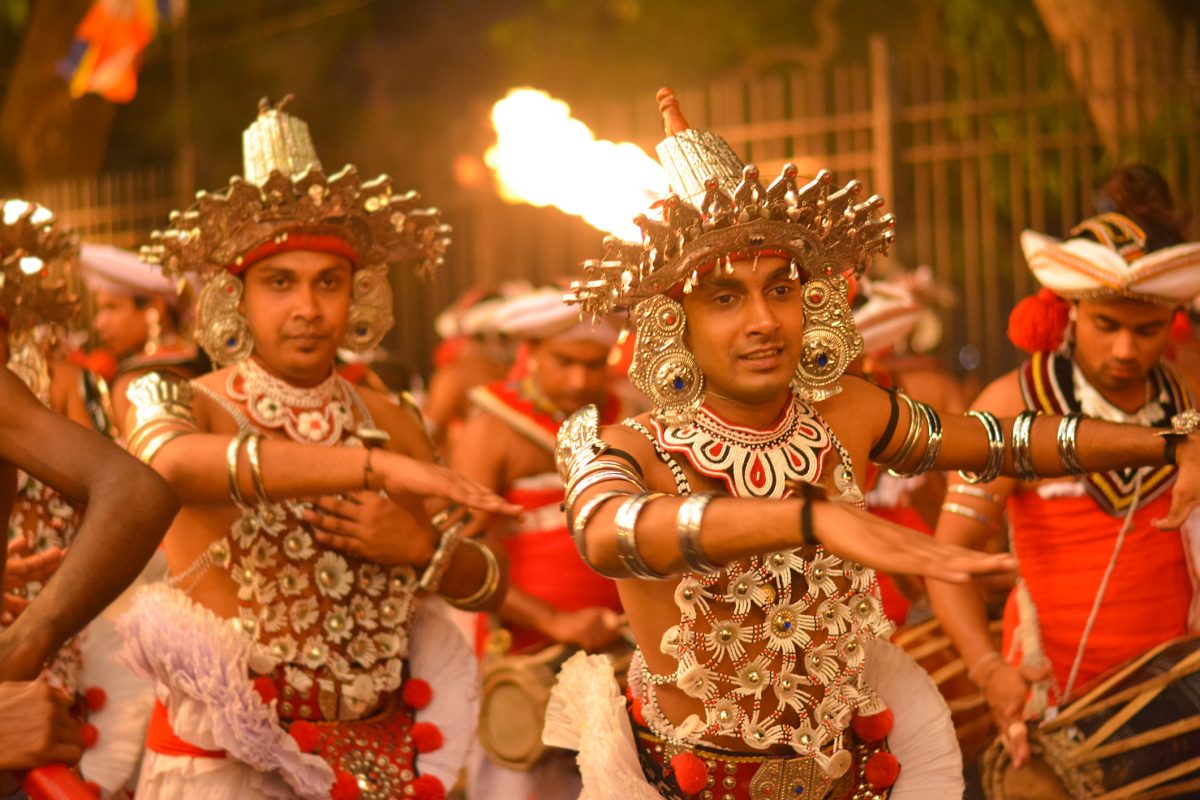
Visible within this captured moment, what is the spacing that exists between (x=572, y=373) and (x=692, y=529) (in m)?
3.83

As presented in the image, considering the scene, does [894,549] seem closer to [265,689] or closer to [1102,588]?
[265,689]

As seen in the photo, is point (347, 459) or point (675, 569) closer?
point (675, 569)

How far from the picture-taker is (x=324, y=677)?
4.40 metres

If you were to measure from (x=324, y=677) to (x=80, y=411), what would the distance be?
1.72 meters

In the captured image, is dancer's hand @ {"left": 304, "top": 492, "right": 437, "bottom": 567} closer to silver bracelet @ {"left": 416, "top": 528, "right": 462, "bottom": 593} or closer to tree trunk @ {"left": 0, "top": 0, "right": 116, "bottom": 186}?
silver bracelet @ {"left": 416, "top": 528, "right": 462, "bottom": 593}

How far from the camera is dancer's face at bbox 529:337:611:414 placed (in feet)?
22.3

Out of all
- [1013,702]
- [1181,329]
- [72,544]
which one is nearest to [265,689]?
[72,544]

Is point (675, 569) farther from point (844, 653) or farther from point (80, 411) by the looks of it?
point (80, 411)

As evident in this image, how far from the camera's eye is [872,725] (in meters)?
3.73

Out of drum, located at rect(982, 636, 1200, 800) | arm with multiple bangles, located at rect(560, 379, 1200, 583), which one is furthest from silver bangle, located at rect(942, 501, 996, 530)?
arm with multiple bangles, located at rect(560, 379, 1200, 583)

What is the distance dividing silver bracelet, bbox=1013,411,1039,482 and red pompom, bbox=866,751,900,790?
762 millimetres

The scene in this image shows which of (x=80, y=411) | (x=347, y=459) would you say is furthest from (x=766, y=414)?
(x=80, y=411)

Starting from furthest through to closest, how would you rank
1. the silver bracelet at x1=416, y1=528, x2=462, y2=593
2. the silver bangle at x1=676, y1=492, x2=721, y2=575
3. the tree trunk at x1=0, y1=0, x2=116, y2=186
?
the tree trunk at x1=0, y1=0, x2=116, y2=186, the silver bracelet at x1=416, y1=528, x2=462, y2=593, the silver bangle at x1=676, y1=492, x2=721, y2=575

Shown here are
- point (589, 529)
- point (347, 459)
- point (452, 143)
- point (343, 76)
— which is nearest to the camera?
point (589, 529)
